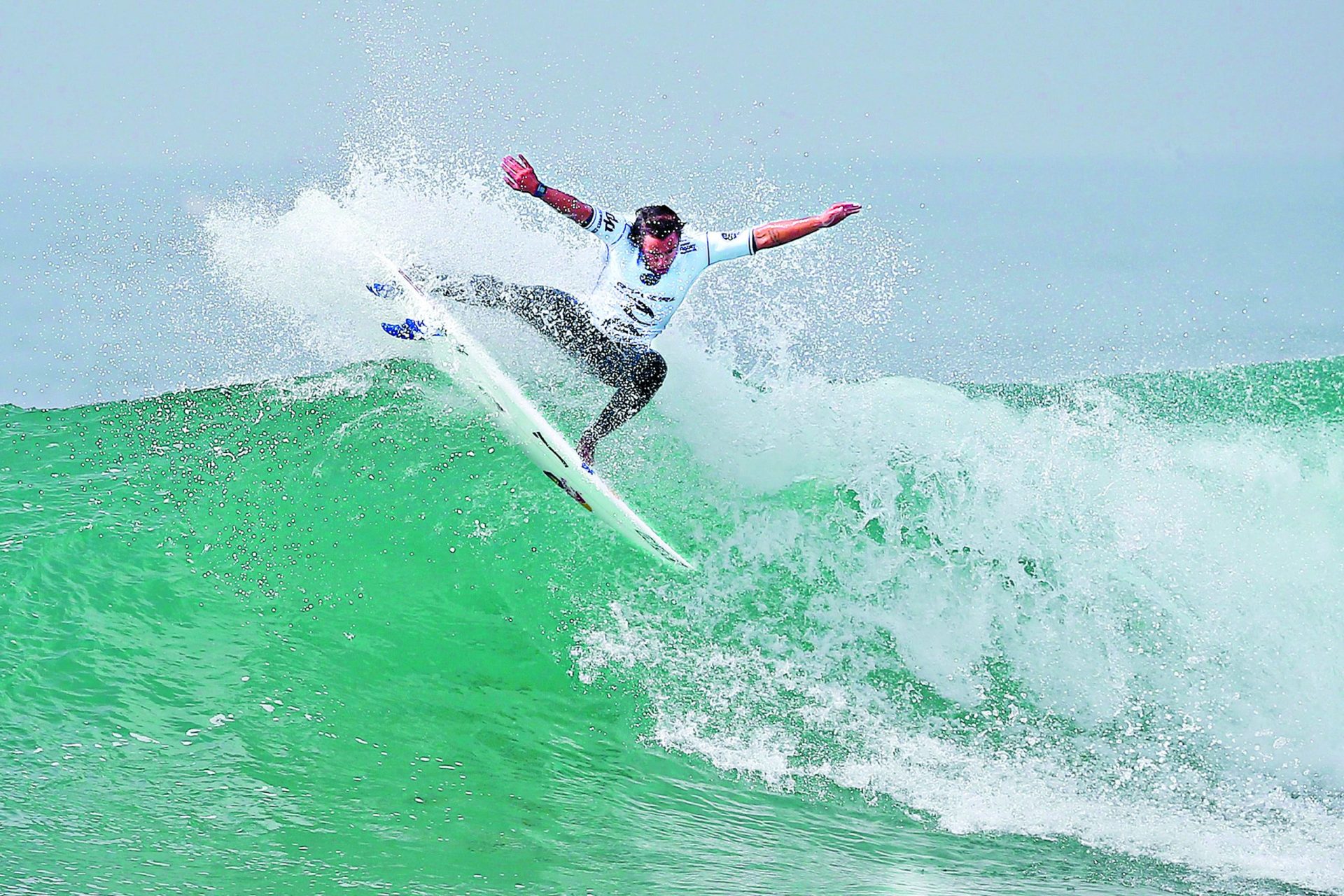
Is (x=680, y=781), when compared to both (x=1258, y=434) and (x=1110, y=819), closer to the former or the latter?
(x=1110, y=819)

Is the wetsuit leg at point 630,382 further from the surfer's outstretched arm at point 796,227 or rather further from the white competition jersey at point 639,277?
the surfer's outstretched arm at point 796,227

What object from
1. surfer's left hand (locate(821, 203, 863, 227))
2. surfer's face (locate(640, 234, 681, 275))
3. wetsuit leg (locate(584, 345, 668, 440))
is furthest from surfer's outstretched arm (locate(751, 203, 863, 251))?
wetsuit leg (locate(584, 345, 668, 440))

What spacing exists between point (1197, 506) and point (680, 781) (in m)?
3.83

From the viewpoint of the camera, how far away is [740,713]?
5148 mm

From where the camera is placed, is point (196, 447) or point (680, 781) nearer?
point (680, 781)

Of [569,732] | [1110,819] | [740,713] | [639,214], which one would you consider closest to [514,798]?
[569,732]

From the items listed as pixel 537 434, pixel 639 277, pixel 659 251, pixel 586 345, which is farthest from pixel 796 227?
pixel 537 434

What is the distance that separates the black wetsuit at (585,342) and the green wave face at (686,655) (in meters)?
0.66

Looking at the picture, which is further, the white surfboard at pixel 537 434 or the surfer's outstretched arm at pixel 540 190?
the white surfboard at pixel 537 434

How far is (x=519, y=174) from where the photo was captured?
552 cm

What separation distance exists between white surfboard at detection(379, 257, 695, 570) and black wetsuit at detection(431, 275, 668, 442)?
22cm

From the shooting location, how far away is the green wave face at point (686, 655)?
420cm

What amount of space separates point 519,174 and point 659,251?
0.82 metres

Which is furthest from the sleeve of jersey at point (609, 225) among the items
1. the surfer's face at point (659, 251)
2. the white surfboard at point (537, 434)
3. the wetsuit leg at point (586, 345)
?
the white surfboard at point (537, 434)
